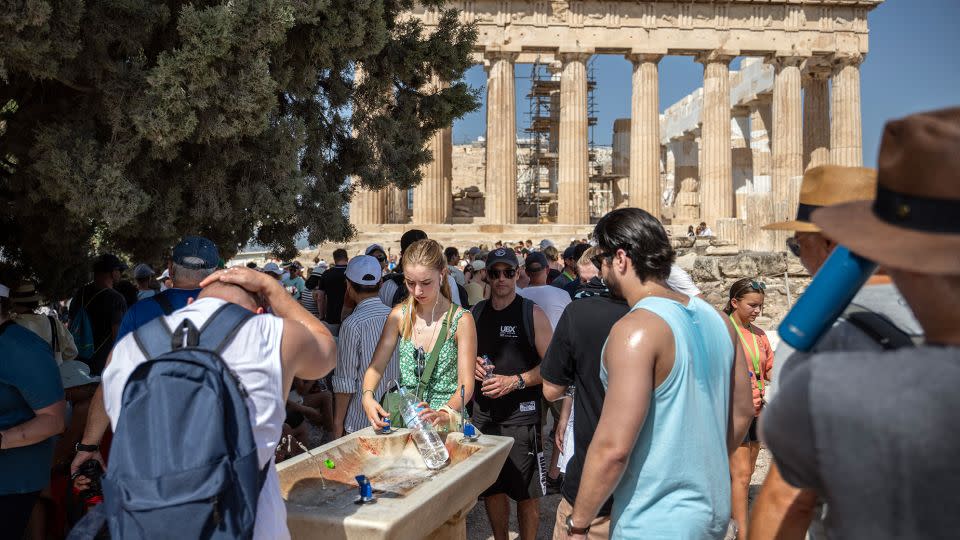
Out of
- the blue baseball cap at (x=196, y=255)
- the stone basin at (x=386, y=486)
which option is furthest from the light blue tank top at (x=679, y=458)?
the blue baseball cap at (x=196, y=255)

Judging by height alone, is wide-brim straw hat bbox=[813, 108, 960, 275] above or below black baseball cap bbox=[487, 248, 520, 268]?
above

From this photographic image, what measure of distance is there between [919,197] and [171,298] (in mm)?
3685

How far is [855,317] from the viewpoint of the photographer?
169cm

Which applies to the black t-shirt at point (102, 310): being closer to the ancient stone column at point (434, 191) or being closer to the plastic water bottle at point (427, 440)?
the plastic water bottle at point (427, 440)

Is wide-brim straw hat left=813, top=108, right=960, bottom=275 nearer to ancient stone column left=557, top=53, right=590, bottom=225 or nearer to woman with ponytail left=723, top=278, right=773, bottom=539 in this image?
woman with ponytail left=723, top=278, right=773, bottom=539

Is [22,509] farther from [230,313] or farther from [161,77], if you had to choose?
[161,77]

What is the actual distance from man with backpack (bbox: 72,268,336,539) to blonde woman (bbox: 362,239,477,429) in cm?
162

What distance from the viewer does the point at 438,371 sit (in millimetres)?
4258

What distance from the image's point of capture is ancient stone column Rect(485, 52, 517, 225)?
26.8m

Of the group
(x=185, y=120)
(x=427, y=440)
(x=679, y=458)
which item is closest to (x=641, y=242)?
(x=679, y=458)

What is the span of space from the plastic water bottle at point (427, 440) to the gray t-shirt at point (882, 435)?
99.2 inches

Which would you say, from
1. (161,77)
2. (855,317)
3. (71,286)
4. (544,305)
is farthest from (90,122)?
(855,317)

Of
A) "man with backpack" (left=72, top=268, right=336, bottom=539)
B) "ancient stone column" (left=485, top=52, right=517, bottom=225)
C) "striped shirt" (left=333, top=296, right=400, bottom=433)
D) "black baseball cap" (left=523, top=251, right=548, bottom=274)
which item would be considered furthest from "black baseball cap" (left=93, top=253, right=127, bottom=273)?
"ancient stone column" (left=485, top=52, right=517, bottom=225)

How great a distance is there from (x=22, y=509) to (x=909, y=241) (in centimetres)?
386
